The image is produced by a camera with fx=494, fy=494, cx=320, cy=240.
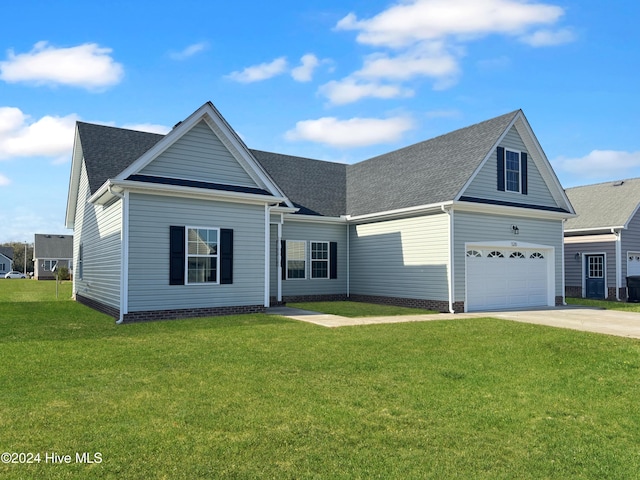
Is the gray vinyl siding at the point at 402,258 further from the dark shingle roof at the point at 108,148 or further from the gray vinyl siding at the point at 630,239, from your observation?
the gray vinyl siding at the point at 630,239

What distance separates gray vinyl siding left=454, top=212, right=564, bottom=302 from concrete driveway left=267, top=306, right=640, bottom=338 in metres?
1.78

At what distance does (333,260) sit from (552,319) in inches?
366

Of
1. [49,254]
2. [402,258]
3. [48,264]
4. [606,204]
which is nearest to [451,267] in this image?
[402,258]

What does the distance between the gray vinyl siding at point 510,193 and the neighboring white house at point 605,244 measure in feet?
21.6

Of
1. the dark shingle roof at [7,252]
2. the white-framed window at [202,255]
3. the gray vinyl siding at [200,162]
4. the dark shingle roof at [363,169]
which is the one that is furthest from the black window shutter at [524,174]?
the dark shingle roof at [7,252]

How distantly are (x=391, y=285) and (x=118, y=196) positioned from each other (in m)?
10.4

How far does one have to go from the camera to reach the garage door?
17422mm

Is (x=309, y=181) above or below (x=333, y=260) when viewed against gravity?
above

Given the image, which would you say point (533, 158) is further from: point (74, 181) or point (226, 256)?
point (74, 181)

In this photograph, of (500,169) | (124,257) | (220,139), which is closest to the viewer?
(124,257)

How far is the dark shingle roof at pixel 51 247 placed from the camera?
72.7 metres

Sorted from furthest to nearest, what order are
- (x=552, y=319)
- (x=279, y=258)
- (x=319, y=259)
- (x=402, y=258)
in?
(x=319, y=259), (x=402, y=258), (x=279, y=258), (x=552, y=319)

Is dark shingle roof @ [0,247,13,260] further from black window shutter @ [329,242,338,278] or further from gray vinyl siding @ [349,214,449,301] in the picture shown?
gray vinyl siding @ [349,214,449,301]

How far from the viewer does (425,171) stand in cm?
1953
